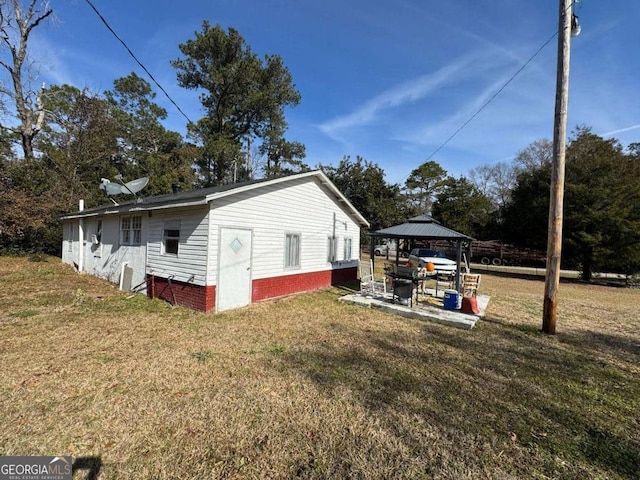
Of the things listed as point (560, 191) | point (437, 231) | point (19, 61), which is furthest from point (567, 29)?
point (19, 61)

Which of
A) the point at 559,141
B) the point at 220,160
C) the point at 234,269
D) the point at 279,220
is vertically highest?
the point at 220,160

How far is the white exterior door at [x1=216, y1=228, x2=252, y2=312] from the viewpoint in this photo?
7.17 m

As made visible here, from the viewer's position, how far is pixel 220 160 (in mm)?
24391

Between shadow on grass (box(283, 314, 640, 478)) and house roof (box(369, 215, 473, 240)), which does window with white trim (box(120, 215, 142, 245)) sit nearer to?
shadow on grass (box(283, 314, 640, 478))

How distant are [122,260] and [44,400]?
25.4ft

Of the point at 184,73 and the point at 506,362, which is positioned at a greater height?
the point at 184,73

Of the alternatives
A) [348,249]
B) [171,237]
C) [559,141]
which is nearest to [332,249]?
[348,249]

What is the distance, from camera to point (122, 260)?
9.94 meters

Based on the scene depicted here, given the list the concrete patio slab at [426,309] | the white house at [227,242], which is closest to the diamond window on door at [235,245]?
the white house at [227,242]

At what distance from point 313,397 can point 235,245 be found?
4.85m

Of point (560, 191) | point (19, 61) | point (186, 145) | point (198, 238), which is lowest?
point (198, 238)

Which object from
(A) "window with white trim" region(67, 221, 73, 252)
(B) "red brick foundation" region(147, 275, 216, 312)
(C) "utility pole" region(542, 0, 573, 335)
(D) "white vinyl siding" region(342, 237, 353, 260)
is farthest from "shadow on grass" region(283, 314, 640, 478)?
(A) "window with white trim" region(67, 221, 73, 252)

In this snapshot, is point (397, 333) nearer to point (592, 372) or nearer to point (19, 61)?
point (592, 372)

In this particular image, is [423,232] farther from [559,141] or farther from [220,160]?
[220,160]
